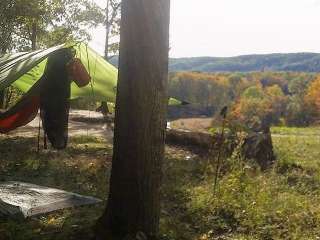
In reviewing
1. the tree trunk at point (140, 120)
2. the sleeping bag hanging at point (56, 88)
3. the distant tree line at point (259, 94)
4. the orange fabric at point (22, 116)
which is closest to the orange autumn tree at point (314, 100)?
the distant tree line at point (259, 94)

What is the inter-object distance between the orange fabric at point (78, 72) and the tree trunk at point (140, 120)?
118 inches

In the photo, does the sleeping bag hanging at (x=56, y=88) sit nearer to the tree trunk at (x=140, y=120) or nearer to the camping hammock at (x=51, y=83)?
the camping hammock at (x=51, y=83)

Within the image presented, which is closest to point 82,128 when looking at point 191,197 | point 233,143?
point 233,143

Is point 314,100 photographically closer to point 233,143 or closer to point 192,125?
point 192,125

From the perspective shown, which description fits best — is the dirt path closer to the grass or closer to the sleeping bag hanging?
the grass

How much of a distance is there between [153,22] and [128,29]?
0.88ft

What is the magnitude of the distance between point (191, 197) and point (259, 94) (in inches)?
4668

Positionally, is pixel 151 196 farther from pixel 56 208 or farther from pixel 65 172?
pixel 65 172

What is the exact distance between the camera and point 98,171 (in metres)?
9.23

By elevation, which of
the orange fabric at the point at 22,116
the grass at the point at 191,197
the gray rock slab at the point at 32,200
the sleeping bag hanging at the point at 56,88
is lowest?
the grass at the point at 191,197

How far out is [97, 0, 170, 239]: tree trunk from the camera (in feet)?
15.7

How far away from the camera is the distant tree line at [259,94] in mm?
97312

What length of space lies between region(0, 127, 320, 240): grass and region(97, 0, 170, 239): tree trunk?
0.54 meters

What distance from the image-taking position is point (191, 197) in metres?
7.53
